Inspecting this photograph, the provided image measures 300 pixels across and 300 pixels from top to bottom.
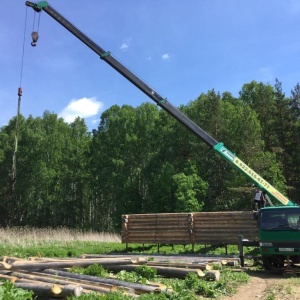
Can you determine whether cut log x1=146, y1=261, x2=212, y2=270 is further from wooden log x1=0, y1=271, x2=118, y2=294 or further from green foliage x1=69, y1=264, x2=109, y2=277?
wooden log x1=0, y1=271, x2=118, y2=294

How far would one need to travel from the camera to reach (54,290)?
7.98m

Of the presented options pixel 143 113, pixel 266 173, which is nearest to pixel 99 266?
pixel 266 173

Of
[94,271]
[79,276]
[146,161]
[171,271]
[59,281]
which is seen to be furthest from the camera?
[146,161]

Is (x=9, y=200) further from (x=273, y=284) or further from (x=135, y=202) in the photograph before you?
(x=273, y=284)

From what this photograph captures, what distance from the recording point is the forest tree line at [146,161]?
46938 millimetres

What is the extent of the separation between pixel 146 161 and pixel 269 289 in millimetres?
46545

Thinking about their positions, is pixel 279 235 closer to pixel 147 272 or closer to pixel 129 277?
pixel 147 272

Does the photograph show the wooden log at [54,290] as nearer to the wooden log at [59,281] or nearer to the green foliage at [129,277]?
the wooden log at [59,281]

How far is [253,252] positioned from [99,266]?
32.8 ft

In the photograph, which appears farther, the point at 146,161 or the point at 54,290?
the point at 146,161

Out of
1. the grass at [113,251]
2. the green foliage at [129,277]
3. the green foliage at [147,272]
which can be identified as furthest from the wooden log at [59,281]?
the green foliage at [147,272]

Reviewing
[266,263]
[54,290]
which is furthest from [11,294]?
[266,263]

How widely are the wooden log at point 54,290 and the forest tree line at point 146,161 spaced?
116ft

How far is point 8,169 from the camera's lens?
200 ft
